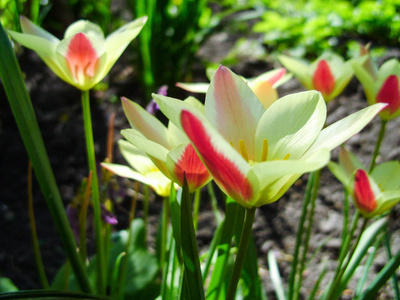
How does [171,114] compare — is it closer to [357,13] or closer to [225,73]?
[225,73]

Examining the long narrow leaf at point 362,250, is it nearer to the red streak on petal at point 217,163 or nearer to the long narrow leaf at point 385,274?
the long narrow leaf at point 385,274

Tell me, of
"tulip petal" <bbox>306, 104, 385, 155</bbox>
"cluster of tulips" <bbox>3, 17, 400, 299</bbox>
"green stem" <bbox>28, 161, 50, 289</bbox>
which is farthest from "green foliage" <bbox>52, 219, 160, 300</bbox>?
"tulip petal" <bbox>306, 104, 385, 155</bbox>

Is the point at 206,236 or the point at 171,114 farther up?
the point at 206,236

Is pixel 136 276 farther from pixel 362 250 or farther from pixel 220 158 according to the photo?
pixel 220 158

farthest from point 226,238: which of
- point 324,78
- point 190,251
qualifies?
point 324,78

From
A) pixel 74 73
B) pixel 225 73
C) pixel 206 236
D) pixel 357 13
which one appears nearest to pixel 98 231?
pixel 74 73

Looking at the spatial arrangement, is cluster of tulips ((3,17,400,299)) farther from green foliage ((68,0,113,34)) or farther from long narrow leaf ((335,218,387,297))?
green foliage ((68,0,113,34))

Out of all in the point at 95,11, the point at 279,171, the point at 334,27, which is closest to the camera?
the point at 279,171
